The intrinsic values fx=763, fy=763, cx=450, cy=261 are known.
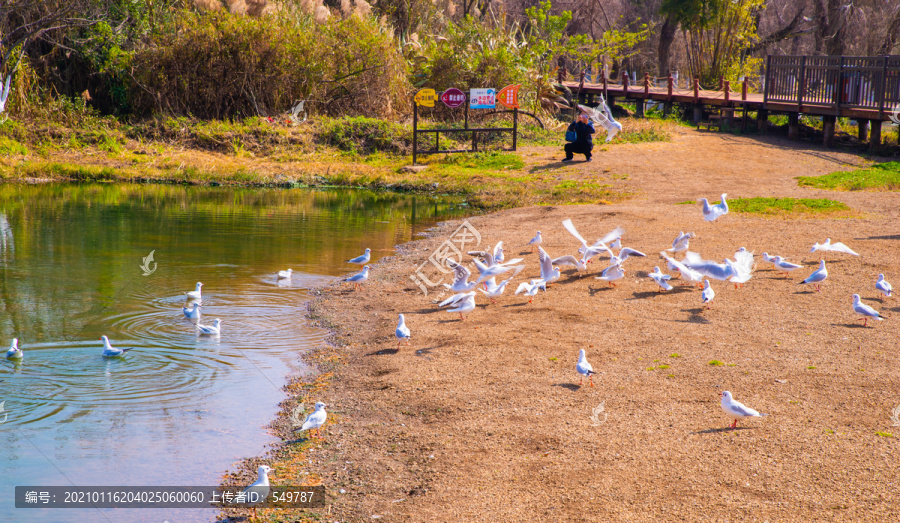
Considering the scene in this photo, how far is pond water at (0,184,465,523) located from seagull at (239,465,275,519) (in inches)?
10.3

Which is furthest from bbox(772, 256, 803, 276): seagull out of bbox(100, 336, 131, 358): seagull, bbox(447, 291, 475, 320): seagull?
bbox(100, 336, 131, 358): seagull

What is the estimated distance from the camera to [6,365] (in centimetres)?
790

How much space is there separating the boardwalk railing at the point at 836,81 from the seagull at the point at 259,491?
2146 cm

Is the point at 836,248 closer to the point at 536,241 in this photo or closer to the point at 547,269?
the point at 547,269

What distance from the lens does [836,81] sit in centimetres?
2309

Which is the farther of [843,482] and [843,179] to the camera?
[843,179]

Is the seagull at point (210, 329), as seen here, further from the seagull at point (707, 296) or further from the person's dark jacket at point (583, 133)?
the person's dark jacket at point (583, 133)

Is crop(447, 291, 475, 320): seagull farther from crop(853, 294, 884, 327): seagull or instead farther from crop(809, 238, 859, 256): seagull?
crop(809, 238, 859, 256): seagull

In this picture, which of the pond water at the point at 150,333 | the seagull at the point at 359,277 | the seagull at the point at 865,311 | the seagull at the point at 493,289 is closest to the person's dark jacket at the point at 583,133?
the pond water at the point at 150,333

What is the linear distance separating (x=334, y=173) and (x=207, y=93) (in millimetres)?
7799

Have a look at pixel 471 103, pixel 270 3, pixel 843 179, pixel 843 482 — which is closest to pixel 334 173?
pixel 471 103

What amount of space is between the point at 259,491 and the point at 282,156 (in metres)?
21.2

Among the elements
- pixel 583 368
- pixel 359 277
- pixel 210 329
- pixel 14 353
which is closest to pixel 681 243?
pixel 359 277

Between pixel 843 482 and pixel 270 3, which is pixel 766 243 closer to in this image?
pixel 843 482
